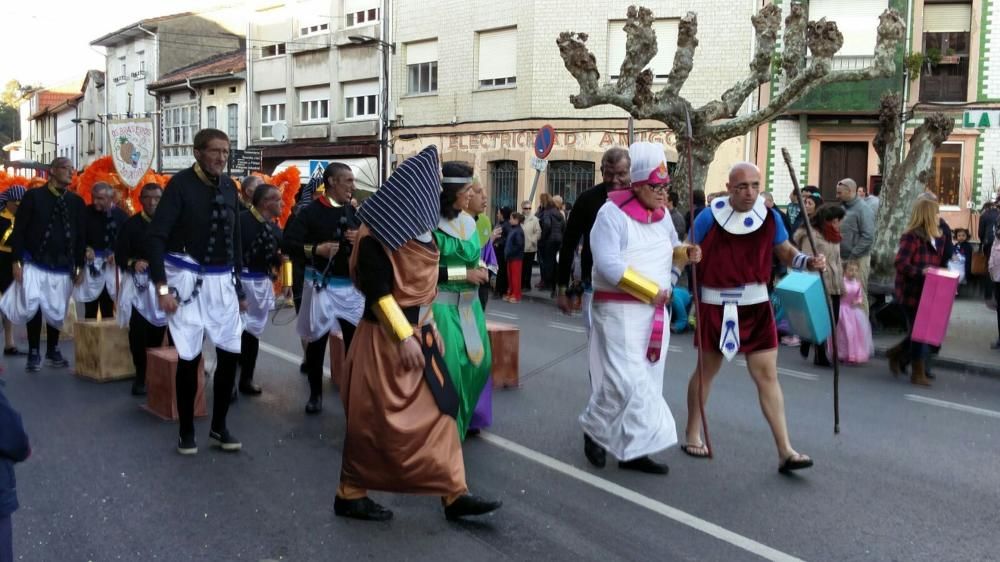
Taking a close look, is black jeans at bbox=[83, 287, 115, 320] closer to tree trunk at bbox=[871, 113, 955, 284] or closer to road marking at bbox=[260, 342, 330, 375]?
road marking at bbox=[260, 342, 330, 375]

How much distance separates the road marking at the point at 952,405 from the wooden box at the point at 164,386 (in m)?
6.15

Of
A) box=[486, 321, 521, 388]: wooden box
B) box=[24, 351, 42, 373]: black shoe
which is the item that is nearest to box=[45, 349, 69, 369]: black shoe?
box=[24, 351, 42, 373]: black shoe

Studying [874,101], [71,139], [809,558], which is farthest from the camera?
[71,139]

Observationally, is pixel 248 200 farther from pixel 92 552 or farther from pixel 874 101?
pixel 874 101

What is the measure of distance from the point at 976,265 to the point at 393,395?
46.6ft

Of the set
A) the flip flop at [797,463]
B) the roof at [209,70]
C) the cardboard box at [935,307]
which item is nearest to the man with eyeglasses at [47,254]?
the flip flop at [797,463]

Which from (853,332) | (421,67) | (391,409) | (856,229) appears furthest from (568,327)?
(421,67)

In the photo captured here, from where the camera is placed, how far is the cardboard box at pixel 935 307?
9391 mm

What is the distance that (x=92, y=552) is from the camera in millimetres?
4566

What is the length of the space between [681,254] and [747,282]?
49 centimetres

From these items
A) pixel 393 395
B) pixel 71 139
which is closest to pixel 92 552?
pixel 393 395

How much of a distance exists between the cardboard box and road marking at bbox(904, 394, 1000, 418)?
0.73m

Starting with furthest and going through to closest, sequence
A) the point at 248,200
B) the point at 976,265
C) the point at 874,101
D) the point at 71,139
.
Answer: the point at 71,139 < the point at 874,101 < the point at 976,265 < the point at 248,200

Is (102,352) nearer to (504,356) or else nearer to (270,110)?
(504,356)
